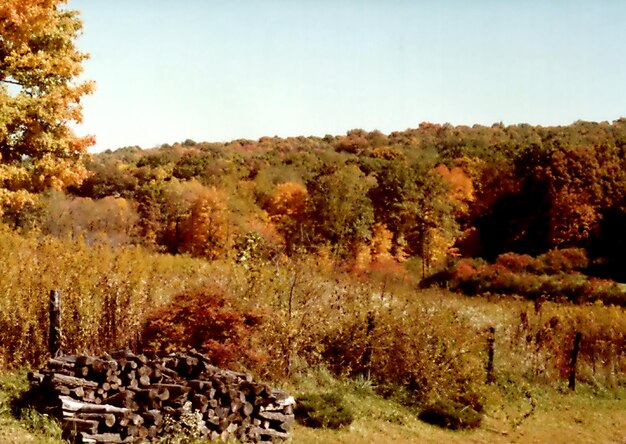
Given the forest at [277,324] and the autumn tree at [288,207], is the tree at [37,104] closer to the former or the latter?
the forest at [277,324]

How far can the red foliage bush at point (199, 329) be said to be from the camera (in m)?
12.5

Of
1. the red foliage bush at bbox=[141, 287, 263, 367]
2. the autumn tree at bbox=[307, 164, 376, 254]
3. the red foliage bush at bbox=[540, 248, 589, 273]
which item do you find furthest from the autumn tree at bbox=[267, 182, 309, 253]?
the red foliage bush at bbox=[141, 287, 263, 367]

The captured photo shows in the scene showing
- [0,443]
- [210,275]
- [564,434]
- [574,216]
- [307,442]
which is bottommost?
[564,434]

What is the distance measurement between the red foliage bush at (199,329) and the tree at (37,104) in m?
4.43

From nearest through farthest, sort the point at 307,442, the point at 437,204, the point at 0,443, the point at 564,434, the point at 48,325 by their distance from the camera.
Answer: the point at 0,443 < the point at 307,442 < the point at 48,325 < the point at 564,434 < the point at 437,204

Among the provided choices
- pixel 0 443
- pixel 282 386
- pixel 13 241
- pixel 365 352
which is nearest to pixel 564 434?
pixel 365 352

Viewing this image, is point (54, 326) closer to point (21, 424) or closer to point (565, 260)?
point (21, 424)

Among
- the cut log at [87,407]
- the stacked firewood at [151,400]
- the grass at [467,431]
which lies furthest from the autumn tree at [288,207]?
the cut log at [87,407]

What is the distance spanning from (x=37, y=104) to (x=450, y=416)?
1222cm

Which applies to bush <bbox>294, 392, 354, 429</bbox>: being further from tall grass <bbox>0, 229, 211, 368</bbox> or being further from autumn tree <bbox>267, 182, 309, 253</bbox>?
autumn tree <bbox>267, 182, 309, 253</bbox>

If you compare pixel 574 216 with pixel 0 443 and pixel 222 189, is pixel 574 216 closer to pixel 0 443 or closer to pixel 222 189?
pixel 222 189

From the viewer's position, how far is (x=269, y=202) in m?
52.5

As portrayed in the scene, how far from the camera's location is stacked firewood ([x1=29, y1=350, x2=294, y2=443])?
855 centimetres

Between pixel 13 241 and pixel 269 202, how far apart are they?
122ft
